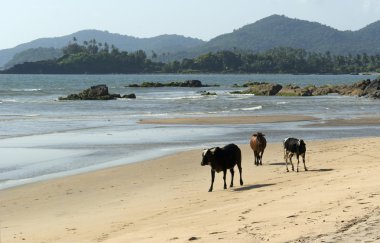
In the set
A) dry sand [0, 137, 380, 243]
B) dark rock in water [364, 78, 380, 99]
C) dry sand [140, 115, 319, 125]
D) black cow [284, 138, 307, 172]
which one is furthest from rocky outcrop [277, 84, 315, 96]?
black cow [284, 138, 307, 172]

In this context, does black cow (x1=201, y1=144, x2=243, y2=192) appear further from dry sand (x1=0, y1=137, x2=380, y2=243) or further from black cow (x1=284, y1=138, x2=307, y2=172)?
black cow (x1=284, y1=138, x2=307, y2=172)

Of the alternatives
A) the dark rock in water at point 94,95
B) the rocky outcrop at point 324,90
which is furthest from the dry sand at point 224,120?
the rocky outcrop at point 324,90

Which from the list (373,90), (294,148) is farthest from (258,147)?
(373,90)

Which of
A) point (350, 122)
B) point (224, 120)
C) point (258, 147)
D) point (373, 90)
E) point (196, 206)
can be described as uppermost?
point (258, 147)

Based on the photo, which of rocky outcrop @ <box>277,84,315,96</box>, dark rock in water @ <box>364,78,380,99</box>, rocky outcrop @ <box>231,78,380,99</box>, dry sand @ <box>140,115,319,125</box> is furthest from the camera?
rocky outcrop @ <box>277,84,315,96</box>

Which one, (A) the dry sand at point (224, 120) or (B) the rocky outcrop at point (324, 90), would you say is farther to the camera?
(B) the rocky outcrop at point (324, 90)

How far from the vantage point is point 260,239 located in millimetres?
9742

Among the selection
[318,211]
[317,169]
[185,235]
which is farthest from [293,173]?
[185,235]

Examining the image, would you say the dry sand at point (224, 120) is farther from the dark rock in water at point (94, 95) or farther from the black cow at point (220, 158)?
the dark rock in water at point (94, 95)

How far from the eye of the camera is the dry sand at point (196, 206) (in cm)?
1037

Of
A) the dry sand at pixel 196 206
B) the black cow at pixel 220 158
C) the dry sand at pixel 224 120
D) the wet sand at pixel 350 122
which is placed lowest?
the wet sand at pixel 350 122

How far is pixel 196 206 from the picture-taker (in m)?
14.1

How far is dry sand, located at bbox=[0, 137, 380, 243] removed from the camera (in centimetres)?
1037

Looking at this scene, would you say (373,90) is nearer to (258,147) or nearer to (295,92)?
(295,92)
